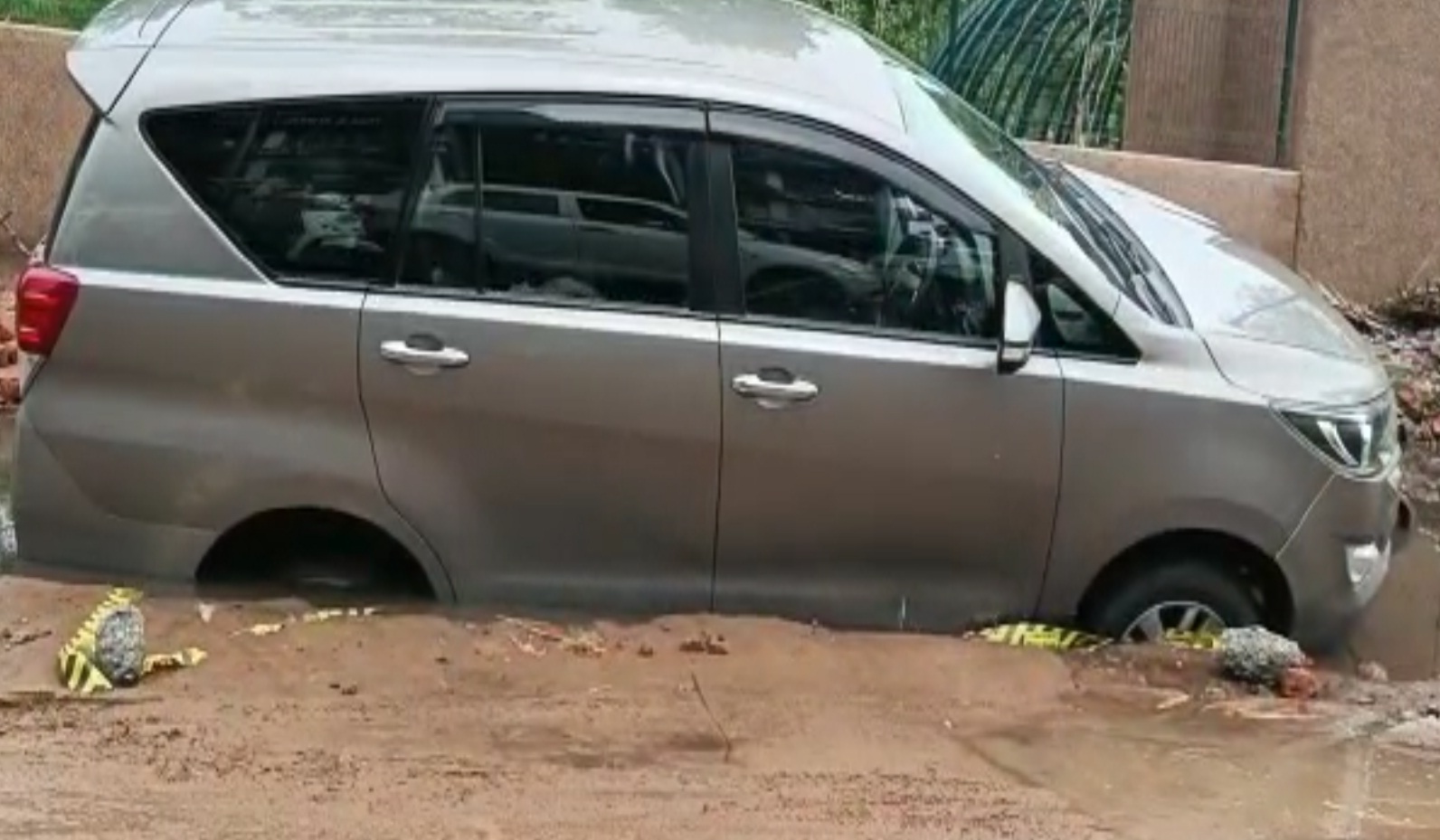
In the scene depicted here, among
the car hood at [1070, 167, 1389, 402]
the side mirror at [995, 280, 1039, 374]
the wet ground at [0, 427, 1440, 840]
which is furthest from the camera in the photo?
the car hood at [1070, 167, 1389, 402]

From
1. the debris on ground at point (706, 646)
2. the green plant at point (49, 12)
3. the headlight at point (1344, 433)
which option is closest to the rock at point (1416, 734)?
the headlight at point (1344, 433)

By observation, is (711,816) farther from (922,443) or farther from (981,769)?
(922,443)

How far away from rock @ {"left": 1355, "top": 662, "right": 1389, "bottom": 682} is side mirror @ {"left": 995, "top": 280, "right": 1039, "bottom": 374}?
1.57 meters

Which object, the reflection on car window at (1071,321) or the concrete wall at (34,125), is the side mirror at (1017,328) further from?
the concrete wall at (34,125)

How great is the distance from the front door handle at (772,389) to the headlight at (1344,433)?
136cm

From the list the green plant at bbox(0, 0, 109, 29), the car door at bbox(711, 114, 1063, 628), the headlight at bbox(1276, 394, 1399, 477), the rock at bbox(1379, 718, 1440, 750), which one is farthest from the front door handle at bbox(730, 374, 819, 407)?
the green plant at bbox(0, 0, 109, 29)

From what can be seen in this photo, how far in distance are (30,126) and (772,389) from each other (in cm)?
659

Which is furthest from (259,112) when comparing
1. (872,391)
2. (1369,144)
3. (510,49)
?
(1369,144)

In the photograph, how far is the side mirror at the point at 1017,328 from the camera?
17.6ft

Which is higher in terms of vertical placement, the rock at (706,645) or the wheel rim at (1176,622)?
the wheel rim at (1176,622)

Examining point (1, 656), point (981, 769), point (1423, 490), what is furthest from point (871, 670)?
point (1423, 490)

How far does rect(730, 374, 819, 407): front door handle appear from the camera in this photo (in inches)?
214

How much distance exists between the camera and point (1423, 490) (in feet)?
26.7

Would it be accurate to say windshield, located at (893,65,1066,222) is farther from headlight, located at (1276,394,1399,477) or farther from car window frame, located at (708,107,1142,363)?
headlight, located at (1276,394,1399,477)
